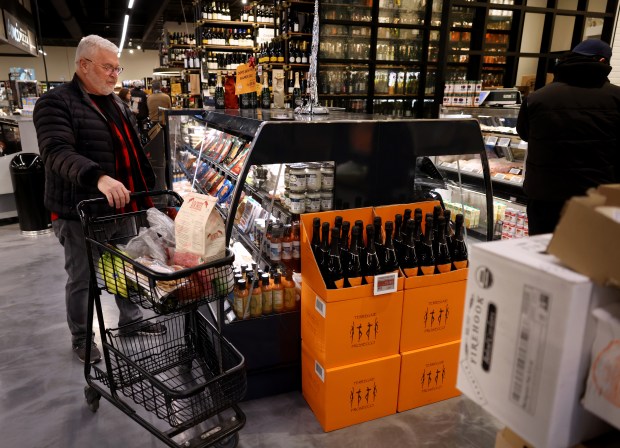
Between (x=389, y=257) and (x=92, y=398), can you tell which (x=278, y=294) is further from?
(x=92, y=398)

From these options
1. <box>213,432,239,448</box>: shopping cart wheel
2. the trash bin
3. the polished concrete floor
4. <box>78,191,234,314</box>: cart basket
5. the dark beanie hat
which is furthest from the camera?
the trash bin

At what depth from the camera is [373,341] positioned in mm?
2453

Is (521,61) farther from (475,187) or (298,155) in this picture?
(298,155)

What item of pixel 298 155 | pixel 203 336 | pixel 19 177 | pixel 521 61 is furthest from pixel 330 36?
pixel 203 336

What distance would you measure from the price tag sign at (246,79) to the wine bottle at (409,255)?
200 centimetres

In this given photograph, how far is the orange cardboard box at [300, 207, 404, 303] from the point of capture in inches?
90.0

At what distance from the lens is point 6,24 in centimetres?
916

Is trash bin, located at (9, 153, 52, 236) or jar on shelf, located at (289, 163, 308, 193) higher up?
jar on shelf, located at (289, 163, 308, 193)

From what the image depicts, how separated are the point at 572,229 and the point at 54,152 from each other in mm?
2547

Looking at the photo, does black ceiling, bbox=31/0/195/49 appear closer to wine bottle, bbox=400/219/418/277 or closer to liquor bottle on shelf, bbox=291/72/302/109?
liquor bottle on shelf, bbox=291/72/302/109

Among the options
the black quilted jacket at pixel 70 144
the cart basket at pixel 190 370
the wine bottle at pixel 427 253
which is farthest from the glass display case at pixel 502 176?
the black quilted jacket at pixel 70 144

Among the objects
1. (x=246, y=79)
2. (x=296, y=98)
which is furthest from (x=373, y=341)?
(x=296, y=98)

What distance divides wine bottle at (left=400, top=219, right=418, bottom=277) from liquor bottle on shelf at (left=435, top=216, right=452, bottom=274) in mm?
132

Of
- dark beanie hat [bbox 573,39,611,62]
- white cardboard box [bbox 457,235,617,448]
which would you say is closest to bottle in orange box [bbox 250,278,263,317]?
white cardboard box [bbox 457,235,617,448]
